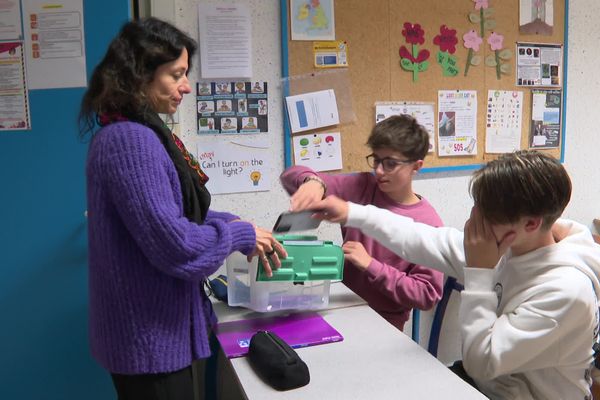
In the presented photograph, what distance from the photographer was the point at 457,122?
8.43ft

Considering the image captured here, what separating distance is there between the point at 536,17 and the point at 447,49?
23.5 inches

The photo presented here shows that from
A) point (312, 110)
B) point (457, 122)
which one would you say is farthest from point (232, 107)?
point (457, 122)

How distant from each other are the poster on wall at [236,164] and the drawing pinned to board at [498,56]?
1.29 metres

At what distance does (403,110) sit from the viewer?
8.00 ft

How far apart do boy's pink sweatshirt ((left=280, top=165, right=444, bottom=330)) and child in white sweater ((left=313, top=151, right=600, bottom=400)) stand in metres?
0.39

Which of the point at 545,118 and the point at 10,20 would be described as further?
the point at 545,118

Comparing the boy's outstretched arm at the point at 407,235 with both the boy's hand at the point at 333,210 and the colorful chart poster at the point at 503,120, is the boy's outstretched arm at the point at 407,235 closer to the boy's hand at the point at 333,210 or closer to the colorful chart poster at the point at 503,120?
the boy's hand at the point at 333,210

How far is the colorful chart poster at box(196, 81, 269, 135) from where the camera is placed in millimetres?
2143

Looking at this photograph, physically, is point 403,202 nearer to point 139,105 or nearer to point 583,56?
point 139,105

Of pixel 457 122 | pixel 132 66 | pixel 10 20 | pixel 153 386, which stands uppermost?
pixel 10 20

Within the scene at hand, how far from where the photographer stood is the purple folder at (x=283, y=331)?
4.23ft

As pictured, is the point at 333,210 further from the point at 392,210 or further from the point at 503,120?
the point at 503,120

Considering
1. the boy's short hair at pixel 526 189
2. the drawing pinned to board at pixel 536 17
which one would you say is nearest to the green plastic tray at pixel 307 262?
the boy's short hair at pixel 526 189

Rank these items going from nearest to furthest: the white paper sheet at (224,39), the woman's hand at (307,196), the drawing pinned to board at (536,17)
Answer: the woman's hand at (307,196)
the white paper sheet at (224,39)
the drawing pinned to board at (536,17)
